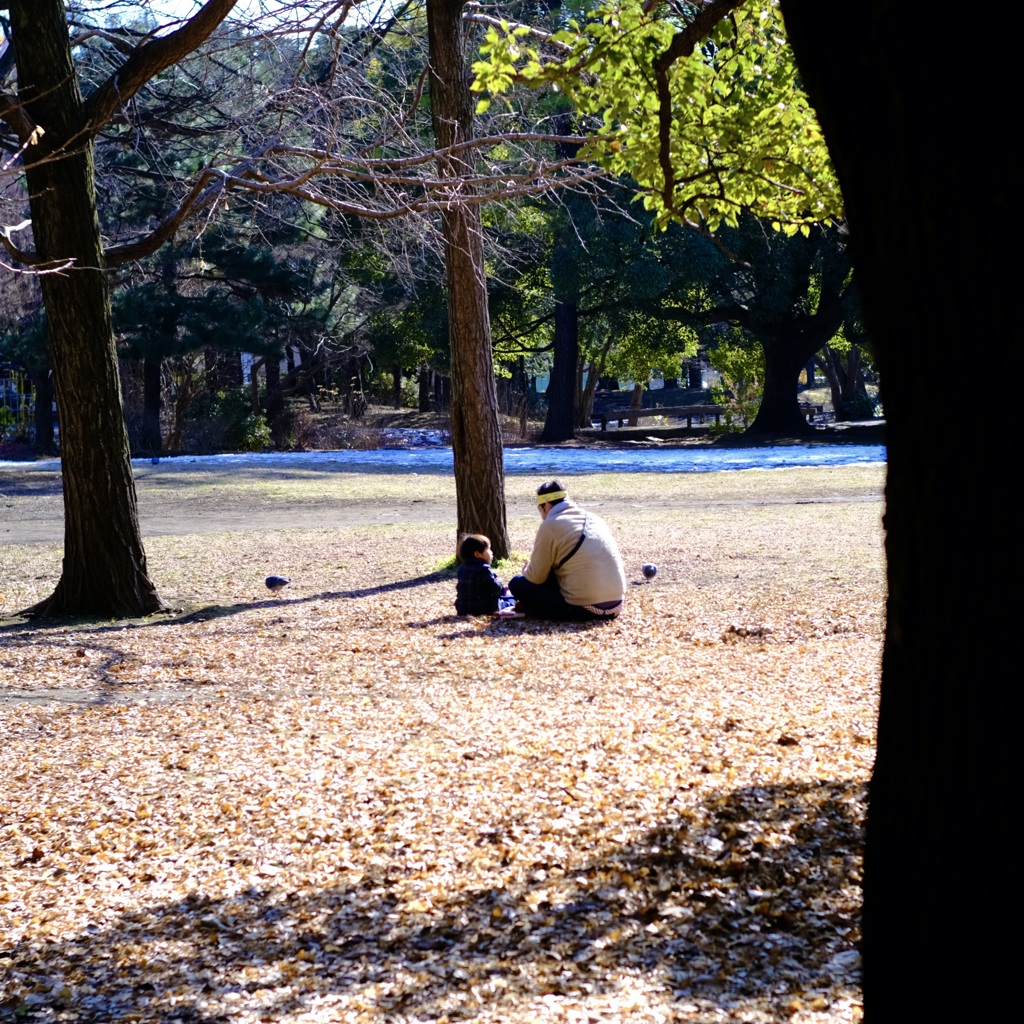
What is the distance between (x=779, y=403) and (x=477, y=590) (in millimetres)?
26804

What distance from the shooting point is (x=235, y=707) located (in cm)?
684

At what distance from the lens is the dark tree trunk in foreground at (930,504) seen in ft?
6.55

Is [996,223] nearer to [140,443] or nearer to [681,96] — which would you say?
[681,96]

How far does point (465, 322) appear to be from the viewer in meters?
12.1

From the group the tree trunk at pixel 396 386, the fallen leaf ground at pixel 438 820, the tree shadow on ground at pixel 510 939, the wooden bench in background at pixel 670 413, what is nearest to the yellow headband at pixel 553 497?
the fallen leaf ground at pixel 438 820

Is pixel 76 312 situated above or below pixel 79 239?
below

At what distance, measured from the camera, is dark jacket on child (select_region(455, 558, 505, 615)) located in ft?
31.1

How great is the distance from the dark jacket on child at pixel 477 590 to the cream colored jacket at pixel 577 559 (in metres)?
0.41

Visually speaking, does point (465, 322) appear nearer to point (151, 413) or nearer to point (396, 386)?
point (151, 413)

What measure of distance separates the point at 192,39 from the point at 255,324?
61.7 ft

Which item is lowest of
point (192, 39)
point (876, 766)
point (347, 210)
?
point (876, 766)

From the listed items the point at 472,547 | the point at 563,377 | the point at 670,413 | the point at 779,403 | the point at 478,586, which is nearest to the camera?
the point at 472,547

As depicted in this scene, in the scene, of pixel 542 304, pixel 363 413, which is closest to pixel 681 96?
pixel 542 304

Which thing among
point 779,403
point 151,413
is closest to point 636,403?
point 779,403
